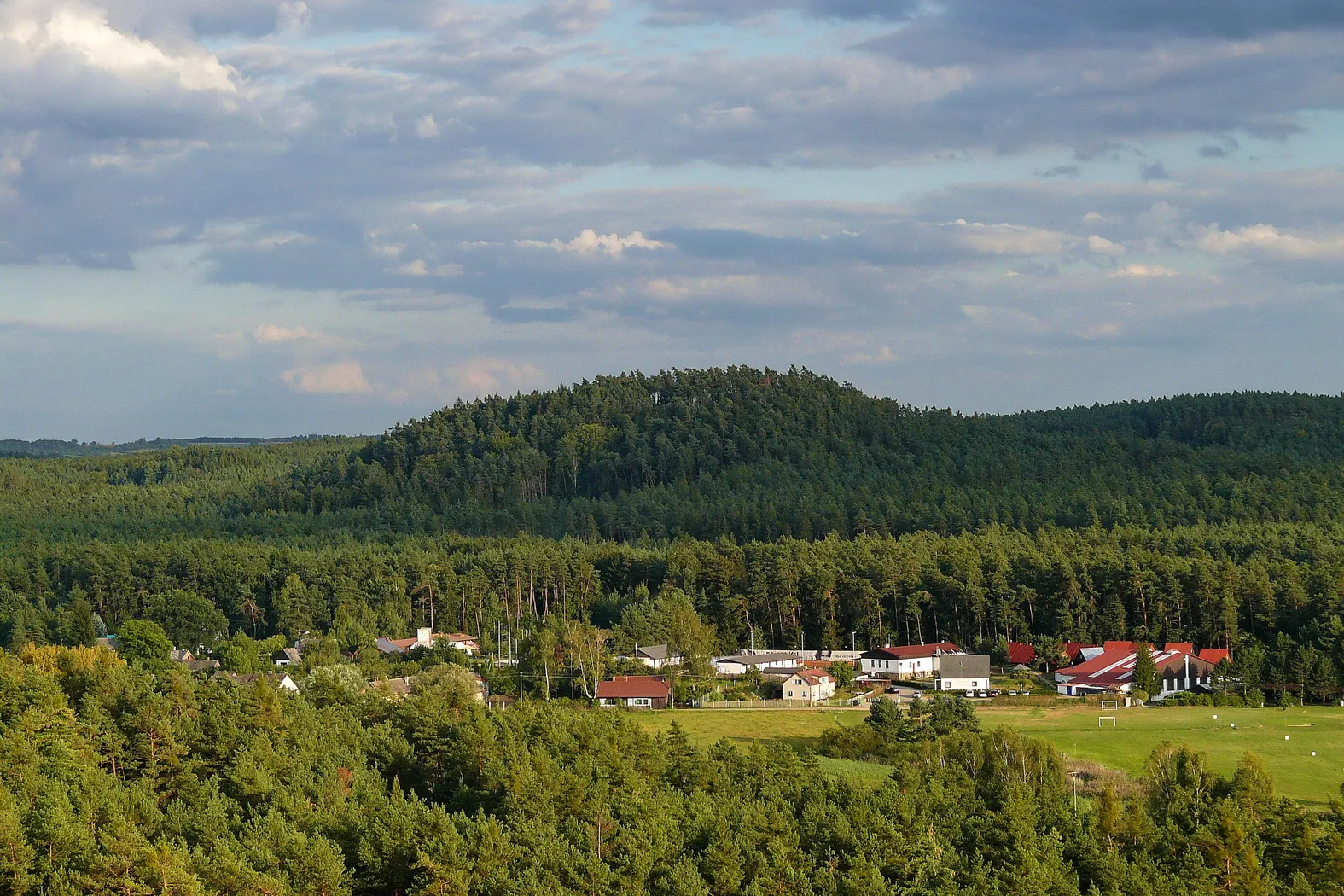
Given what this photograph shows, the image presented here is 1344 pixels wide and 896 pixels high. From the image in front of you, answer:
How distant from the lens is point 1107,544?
86.6 metres

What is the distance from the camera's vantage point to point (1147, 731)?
57.2 m

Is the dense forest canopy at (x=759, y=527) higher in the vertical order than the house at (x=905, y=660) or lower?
higher

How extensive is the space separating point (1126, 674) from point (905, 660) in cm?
1073

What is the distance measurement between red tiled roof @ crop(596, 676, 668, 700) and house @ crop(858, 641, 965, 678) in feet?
36.5

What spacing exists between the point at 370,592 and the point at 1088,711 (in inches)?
1733

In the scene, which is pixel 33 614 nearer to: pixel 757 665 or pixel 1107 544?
pixel 757 665

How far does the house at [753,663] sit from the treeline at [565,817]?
2780 cm

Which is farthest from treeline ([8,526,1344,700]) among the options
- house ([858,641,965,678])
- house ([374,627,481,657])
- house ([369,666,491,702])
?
house ([369,666,491,702])

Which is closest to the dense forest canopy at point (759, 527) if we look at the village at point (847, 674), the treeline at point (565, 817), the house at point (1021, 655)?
the house at point (1021, 655)

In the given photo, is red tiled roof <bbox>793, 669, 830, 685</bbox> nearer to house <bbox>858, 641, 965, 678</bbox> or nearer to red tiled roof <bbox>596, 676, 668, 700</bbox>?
house <bbox>858, 641, 965, 678</bbox>

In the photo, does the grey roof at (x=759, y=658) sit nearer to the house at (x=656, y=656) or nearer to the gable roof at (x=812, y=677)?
the house at (x=656, y=656)

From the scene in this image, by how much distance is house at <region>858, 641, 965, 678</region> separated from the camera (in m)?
72.6

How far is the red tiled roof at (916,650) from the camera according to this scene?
73.1 metres

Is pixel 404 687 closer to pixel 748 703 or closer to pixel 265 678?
pixel 265 678
